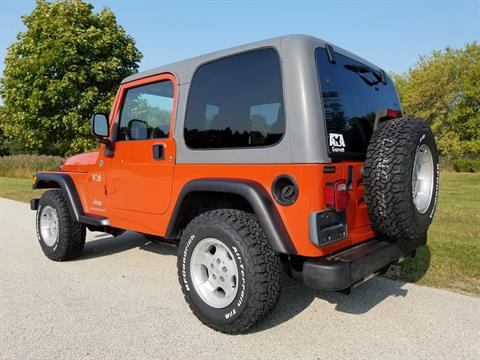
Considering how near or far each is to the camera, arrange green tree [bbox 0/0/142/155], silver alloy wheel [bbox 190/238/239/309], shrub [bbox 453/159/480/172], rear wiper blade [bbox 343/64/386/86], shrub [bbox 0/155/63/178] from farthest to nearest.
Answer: shrub [bbox 453/159/480/172] → shrub [bbox 0/155/63/178] → green tree [bbox 0/0/142/155] → rear wiper blade [bbox 343/64/386/86] → silver alloy wheel [bbox 190/238/239/309]

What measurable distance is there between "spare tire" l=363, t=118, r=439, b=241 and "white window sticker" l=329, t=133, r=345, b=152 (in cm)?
19

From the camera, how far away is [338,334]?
9.33 ft

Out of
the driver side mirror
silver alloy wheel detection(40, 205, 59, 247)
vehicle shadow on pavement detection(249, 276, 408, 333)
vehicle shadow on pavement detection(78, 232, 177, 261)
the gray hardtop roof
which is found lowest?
vehicle shadow on pavement detection(78, 232, 177, 261)

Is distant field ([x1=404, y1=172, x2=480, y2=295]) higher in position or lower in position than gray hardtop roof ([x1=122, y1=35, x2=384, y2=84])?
lower

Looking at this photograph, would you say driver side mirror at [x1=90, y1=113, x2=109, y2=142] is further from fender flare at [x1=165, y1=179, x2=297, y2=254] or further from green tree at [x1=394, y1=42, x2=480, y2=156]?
green tree at [x1=394, y1=42, x2=480, y2=156]

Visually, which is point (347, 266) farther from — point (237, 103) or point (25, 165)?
point (25, 165)

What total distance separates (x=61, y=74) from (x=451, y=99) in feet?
121

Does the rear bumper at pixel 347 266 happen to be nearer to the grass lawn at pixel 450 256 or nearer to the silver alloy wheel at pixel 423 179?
the silver alloy wheel at pixel 423 179

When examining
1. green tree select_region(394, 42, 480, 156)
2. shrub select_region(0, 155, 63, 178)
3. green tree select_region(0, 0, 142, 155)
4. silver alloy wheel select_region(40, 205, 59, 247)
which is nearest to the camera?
silver alloy wheel select_region(40, 205, 59, 247)

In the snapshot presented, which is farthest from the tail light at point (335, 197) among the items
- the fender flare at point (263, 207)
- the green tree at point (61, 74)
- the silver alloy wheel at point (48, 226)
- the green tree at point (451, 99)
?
the green tree at point (451, 99)

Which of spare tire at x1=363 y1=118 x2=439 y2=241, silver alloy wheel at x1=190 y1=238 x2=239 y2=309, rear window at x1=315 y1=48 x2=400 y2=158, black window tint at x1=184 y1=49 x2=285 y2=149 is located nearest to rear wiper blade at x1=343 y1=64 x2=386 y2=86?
rear window at x1=315 y1=48 x2=400 y2=158

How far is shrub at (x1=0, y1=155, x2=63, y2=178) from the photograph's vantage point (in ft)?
68.8

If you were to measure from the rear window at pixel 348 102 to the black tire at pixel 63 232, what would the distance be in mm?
3172

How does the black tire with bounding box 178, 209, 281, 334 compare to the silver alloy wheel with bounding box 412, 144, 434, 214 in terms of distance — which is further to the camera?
the silver alloy wheel with bounding box 412, 144, 434, 214
